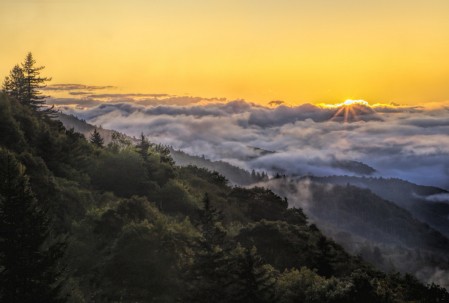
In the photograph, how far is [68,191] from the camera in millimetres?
45094

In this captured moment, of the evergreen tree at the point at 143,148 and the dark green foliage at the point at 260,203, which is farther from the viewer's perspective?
the dark green foliage at the point at 260,203

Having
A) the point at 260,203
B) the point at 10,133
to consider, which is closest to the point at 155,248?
the point at 10,133

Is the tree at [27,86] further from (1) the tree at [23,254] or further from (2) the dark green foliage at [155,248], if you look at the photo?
(1) the tree at [23,254]

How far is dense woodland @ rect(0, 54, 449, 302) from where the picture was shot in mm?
19828

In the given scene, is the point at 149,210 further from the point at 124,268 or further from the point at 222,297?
the point at 222,297

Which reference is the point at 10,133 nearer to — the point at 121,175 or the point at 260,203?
the point at 121,175

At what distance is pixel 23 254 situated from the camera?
19.2 meters

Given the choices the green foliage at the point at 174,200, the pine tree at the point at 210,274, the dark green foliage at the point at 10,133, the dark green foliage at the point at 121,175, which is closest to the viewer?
the pine tree at the point at 210,274

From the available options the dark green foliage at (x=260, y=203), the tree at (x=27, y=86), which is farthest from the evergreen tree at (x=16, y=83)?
the dark green foliage at (x=260, y=203)

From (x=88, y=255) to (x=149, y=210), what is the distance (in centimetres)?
1005

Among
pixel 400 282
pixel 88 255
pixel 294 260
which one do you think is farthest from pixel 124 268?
pixel 400 282

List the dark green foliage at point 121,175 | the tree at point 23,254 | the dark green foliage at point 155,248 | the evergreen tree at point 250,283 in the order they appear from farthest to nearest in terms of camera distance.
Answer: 1. the dark green foliage at point 121,175
2. the dark green foliage at point 155,248
3. the evergreen tree at point 250,283
4. the tree at point 23,254

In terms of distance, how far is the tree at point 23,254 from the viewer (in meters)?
18.8

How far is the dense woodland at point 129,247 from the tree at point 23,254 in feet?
0.16
